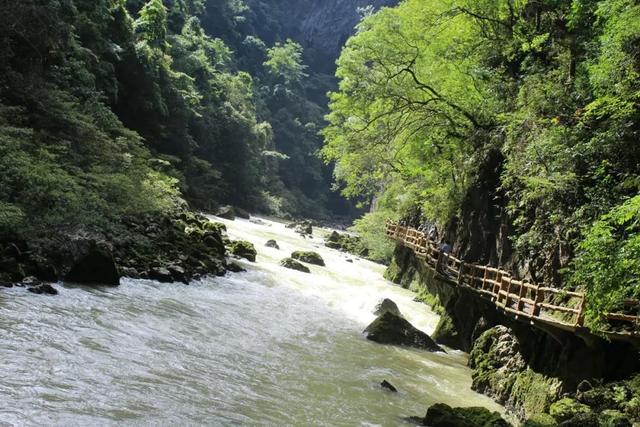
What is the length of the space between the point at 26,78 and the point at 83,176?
206 inches

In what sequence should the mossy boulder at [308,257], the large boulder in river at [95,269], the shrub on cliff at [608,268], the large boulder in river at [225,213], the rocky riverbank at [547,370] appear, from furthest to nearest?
the large boulder in river at [225,213], the mossy boulder at [308,257], the large boulder in river at [95,269], the rocky riverbank at [547,370], the shrub on cliff at [608,268]

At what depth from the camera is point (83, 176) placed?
18.1 metres

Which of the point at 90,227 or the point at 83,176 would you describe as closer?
the point at 90,227

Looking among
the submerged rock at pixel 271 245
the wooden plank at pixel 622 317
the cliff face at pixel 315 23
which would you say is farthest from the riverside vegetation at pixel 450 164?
the cliff face at pixel 315 23

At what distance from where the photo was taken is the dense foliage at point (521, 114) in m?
11.4

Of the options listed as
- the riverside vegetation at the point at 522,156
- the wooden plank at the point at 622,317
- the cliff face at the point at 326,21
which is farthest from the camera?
the cliff face at the point at 326,21

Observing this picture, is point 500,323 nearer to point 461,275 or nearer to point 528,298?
point 528,298

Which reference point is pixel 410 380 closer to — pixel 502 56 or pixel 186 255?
pixel 186 255

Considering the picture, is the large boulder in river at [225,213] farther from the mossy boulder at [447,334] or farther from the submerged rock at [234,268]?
the mossy boulder at [447,334]

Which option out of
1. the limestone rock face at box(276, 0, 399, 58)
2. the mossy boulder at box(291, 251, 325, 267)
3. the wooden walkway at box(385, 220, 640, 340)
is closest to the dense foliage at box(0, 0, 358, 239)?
the mossy boulder at box(291, 251, 325, 267)

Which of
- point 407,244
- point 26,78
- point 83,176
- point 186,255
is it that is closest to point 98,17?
point 26,78

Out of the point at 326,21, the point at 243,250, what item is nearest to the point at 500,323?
the point at 243,250

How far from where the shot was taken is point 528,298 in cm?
1360

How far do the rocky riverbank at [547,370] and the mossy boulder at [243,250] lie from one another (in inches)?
404
